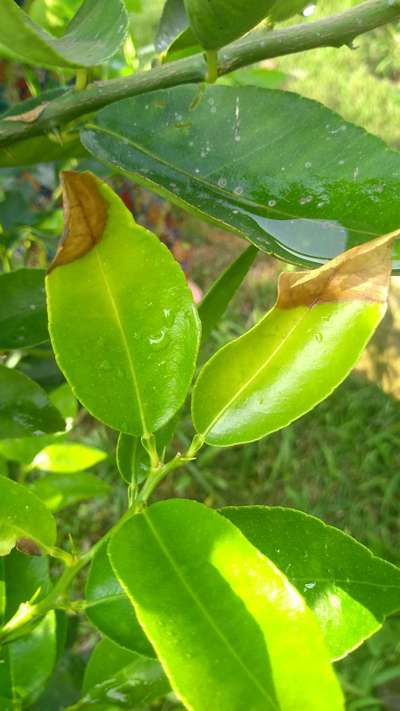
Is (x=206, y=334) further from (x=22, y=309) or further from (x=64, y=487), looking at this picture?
(x=64, y=487)

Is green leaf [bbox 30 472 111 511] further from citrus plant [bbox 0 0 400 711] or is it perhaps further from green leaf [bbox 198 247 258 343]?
green leaf [bbox 198 247 258 343]

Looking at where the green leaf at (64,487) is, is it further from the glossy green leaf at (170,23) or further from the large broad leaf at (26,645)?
the glossy green leaf at (170,23)

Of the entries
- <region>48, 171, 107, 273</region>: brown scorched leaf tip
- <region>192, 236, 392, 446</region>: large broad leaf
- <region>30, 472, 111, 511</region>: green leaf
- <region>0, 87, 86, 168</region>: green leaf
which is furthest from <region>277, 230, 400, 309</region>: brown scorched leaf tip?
<region>30, 472, 111, 511</region>: green leaf

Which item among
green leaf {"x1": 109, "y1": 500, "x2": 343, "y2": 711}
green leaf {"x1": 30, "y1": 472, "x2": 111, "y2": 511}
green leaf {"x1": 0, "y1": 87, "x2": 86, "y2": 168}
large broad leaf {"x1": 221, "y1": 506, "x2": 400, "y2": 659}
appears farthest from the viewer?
green leaf {"x1": 30, "y1": 472, "x2": 111, "y2": 511}

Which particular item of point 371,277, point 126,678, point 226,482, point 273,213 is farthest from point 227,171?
point 226,482

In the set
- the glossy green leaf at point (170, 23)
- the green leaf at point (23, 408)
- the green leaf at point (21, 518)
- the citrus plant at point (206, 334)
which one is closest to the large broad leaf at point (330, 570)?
the citrus plant at point (206, 334)

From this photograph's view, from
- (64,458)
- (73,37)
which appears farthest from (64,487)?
(73,37)

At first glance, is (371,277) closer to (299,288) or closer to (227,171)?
Result: (299,288)
